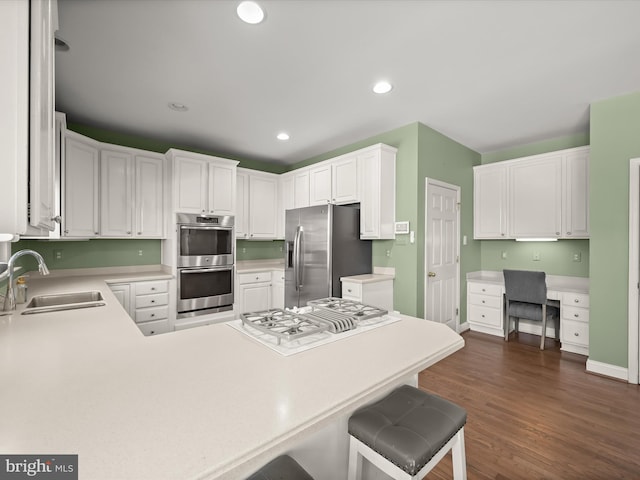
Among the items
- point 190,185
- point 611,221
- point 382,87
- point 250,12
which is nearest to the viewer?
point 250,12

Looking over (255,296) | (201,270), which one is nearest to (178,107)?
(201,270)

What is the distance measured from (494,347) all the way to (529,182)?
2177mm

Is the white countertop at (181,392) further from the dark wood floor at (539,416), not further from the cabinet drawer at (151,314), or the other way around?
the cabinet drawer at (151,314)

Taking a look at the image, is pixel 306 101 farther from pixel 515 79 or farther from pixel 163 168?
pixel 163 168

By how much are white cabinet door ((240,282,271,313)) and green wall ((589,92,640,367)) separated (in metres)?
3.78

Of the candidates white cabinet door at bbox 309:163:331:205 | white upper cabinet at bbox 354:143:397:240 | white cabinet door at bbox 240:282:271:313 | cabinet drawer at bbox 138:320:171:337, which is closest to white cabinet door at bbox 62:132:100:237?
cabinet drawer at bbox 138:320:171:337

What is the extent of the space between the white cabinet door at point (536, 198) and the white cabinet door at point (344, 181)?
→ 2215 mm

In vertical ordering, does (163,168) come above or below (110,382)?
above

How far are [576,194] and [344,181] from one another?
276cm

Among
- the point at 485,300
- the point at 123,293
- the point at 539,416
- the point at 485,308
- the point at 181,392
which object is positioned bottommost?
the point at 539,416

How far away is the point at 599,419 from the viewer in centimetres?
217

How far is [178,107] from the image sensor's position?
3.00 metres

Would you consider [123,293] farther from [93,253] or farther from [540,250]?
[540,250]

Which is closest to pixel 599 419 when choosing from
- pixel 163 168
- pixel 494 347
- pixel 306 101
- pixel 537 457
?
pixel 537 457
